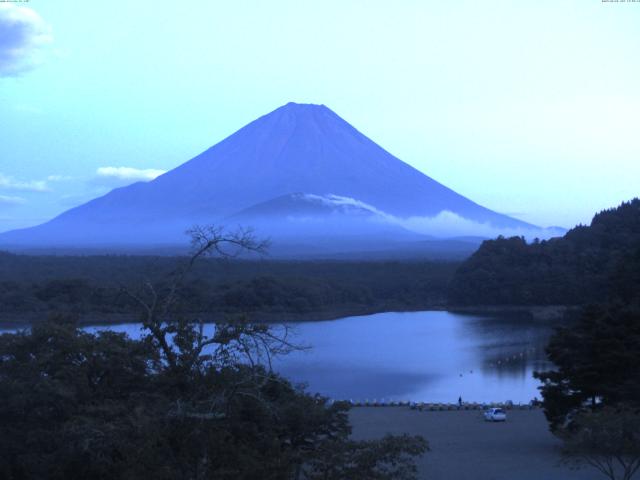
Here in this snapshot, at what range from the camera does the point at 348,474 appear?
4.02 m

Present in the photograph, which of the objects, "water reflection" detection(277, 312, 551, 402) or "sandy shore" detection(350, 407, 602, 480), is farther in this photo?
"water reflection" detection(277, 312, 551, 402)

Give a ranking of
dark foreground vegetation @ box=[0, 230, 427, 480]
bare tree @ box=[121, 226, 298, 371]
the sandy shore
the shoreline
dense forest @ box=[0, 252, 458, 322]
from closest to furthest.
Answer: dark foreground vegetation @ box=[0, 230, 427, 480] < bare tree @ box=[121, 226, 298, 371] < the sandy shore < the shoreline < dense forest @ box=[0, 252, 458, 322]

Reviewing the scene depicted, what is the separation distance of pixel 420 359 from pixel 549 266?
1434cm

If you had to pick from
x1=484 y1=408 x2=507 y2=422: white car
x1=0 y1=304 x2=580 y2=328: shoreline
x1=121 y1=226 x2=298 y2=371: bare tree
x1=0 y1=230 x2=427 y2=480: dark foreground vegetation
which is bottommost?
x1=484 y1=408 x2=507 y2=422: white car

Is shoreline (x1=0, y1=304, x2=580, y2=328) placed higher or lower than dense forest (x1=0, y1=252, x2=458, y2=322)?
lower

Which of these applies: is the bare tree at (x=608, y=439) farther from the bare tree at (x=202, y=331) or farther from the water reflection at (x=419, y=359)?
the water reflection at (x=419, y=359)

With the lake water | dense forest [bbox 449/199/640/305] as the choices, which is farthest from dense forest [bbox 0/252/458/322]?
the lake water

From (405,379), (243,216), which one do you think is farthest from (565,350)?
(243,216)

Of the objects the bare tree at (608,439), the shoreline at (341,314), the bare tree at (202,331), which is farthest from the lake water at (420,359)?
the bare tree at (202,331)

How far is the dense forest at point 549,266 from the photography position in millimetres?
28594

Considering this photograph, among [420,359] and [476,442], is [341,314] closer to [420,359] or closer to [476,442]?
[420,359]

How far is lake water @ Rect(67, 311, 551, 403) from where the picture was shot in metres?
14.0

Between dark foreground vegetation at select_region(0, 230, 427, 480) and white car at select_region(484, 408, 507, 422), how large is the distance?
5.52 metres

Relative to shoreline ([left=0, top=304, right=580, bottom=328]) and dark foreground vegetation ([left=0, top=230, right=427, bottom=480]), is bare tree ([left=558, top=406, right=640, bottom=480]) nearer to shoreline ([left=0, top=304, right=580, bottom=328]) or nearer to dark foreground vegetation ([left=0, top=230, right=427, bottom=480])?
dark foreground vegetation ([left=0, top=230, right=427, bottom=480])
